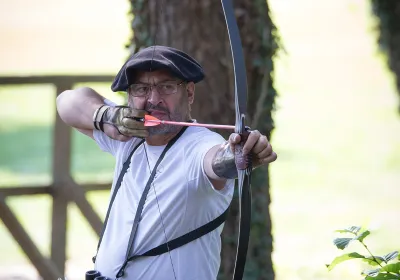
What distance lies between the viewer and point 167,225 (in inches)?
94.5

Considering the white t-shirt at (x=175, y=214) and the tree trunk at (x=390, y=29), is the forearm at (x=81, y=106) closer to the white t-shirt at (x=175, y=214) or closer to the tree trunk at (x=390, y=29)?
the white t-shirt at (x=175, y=214)

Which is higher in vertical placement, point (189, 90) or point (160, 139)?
point (189, 90)

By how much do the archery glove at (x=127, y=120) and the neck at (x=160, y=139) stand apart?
0.20 ft

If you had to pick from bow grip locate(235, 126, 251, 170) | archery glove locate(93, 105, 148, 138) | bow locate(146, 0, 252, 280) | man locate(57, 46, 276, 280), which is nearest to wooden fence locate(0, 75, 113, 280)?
archery glove locate(93, 105, 148, 138)

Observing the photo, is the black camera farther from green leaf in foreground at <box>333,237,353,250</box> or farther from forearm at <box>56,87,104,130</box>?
green leaf in foreground at <box>333,237,353,250</box>

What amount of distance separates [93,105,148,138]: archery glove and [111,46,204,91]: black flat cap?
8 cm

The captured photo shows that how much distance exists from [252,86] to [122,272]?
1.41 m

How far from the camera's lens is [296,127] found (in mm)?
12195

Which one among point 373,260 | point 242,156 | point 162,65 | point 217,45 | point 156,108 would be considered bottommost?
point 373,260

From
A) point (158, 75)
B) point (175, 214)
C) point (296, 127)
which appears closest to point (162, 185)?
point (175, 214)

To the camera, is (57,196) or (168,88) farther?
(57,196)

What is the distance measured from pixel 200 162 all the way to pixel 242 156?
331mm

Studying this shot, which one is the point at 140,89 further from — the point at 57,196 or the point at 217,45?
the point at 57,196

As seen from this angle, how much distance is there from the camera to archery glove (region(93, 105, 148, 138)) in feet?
7.91
